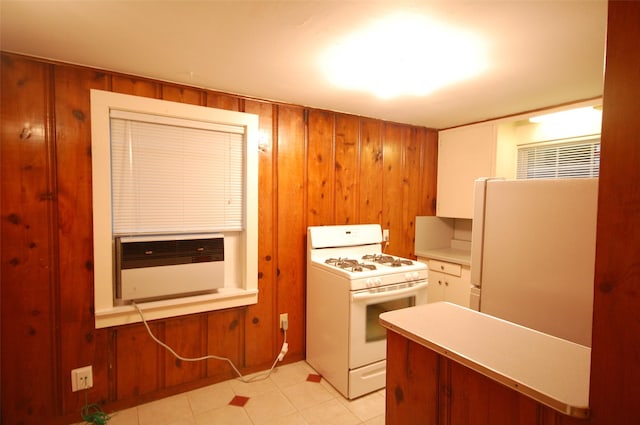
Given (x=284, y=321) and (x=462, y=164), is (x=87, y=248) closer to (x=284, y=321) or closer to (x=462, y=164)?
(x=284, y=321)

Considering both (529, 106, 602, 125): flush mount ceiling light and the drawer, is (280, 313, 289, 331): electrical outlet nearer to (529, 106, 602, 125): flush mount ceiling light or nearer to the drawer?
the drawer

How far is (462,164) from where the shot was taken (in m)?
3.33

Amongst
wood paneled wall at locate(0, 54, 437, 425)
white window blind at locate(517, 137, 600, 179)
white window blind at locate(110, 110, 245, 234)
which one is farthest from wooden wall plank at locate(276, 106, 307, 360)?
white window blind at locate(517, 137, 600, 179)

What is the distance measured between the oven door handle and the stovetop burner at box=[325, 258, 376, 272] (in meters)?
0.19

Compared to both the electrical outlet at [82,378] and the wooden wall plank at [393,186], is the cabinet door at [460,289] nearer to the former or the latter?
the wooden wall plank at [393,186]

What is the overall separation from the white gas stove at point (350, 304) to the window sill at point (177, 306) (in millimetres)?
565

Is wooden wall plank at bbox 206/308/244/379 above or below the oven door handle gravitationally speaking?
below

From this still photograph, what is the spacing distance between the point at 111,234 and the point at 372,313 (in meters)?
1.87

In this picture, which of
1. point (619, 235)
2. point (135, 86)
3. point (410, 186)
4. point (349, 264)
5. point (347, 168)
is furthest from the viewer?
point (410, 186)

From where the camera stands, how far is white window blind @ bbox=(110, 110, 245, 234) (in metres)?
2.05

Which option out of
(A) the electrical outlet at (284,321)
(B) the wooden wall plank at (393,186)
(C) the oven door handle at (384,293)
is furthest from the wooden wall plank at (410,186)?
(A) the electrical outlet at (284,321)

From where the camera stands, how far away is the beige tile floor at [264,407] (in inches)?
79.7

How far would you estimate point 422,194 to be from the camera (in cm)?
353

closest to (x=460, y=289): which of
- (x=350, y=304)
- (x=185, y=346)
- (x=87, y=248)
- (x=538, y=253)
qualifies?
(x=350, y=304)
